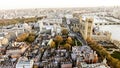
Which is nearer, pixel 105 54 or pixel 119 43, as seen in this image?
pixel 105 54

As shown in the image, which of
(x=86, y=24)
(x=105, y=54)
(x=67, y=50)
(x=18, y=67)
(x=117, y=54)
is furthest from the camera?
(x=86, y=24)

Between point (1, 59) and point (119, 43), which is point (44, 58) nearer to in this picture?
point (1, 59)

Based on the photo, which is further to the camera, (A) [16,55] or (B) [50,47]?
(B) [50,47]

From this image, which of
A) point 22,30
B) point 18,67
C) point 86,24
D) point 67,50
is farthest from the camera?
point 22,30

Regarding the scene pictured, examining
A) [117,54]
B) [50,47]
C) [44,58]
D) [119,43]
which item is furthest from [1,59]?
[119,43]

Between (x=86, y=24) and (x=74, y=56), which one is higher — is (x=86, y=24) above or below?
above

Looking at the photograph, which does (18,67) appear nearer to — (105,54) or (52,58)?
(52,58)

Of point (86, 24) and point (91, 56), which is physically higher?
point (86, 24)

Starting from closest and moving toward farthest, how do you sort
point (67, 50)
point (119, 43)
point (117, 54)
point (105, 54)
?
1. point (105, 54)
2. point (117, 54)
3. point (67, 50)
4. point (119, 43)

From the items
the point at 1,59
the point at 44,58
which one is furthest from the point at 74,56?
the point at 1,59
